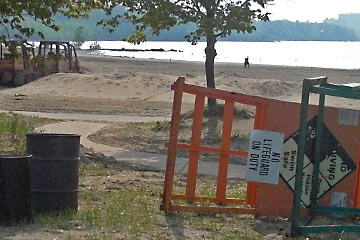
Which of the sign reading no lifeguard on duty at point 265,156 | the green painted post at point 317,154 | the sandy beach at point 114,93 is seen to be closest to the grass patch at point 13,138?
the sign reading no lifeguard on duty at point 265,156

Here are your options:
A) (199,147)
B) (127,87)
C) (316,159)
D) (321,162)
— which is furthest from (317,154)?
(127,87)

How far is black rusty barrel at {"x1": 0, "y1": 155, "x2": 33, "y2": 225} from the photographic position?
7848 millimetres

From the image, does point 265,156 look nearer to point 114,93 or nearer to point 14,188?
point 14,188

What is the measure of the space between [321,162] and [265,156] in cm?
56

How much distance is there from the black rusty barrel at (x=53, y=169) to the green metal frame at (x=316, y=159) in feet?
7.55

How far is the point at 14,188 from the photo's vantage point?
25.9 feet

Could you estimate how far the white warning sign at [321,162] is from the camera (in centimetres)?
838

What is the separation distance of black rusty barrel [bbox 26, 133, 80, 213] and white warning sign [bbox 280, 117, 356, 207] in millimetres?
2154

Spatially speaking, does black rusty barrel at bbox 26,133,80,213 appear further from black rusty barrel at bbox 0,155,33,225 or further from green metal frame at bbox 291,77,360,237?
green metal frame at bbox 291,77,360,237

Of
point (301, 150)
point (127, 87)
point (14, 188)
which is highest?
point (301, 150)

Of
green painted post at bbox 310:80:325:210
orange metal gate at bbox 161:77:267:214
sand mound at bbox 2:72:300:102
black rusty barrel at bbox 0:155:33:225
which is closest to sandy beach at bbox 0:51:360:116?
sand mound at bbox 2:72:300:102

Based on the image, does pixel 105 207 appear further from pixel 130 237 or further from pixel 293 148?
pixel 293 148

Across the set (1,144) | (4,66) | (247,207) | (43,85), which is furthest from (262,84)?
(247,207)

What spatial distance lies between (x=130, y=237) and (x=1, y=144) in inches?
273
